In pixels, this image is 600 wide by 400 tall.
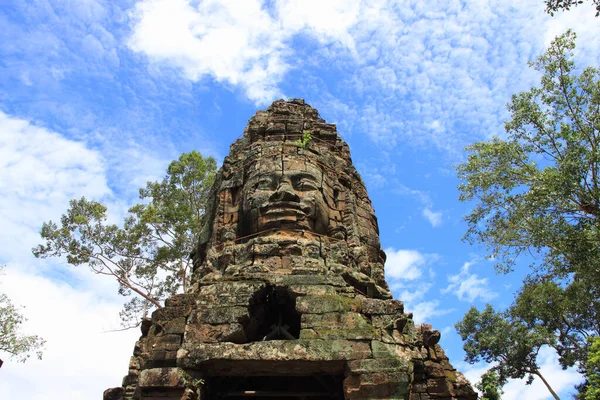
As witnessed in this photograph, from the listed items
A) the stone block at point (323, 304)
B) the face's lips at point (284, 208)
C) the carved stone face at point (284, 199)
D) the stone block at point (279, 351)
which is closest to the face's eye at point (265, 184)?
the carved stone face at point (284, 199)

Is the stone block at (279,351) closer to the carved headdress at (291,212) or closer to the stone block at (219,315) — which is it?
the stone block at (219,315)

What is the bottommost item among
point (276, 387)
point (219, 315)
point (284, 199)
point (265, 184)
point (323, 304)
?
point (276, 387)

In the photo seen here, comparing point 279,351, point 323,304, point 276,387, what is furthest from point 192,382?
point 276,387

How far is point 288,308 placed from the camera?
8.21m

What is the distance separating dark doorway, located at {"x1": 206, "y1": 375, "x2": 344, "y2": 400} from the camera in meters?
7.55

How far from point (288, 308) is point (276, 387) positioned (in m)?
1.55

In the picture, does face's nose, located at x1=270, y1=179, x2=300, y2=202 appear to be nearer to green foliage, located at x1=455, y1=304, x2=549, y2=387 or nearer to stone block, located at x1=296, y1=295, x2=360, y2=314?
stone block, located at x1=296, y1=295, x2=360, y2=314

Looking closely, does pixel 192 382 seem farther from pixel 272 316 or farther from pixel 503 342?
pixel 503 342

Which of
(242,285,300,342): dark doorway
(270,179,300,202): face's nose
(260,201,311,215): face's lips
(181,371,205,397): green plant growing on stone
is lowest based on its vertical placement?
(181,371,205,397): green plant growing on stone

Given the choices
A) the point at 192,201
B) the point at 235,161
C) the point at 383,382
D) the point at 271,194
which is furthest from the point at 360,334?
the point at 192,201

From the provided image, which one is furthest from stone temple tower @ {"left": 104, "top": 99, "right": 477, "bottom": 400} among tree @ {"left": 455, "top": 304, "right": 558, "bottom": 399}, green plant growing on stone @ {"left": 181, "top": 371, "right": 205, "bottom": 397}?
tree @ {"left": 455, "top": 304, "right": 558, "bottom": 399}

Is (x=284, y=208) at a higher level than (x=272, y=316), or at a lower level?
higher

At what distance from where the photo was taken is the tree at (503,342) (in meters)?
21.1

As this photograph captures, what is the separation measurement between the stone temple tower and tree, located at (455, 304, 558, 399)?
13.5 m
